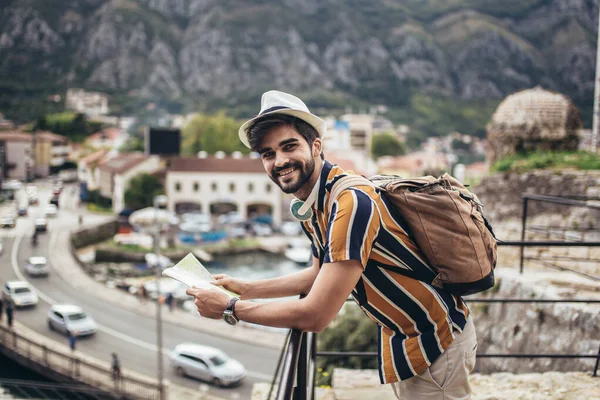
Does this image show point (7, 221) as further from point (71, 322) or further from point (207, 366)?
point (207, 366)

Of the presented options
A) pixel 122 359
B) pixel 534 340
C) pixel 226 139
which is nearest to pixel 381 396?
pixel 534 340

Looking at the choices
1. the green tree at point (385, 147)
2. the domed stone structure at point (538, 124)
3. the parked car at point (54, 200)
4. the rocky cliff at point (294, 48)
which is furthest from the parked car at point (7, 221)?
the rocky cliff at point (294, 48)

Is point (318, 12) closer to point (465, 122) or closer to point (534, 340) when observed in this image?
point (465, 122)

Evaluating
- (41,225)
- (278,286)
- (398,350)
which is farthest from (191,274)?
(41,225)

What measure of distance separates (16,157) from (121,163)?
882 centimetres

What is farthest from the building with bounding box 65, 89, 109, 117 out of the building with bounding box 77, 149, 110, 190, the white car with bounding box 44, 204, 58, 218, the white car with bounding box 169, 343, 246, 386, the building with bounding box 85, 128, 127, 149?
the white car with bounding box 169, 343, 246, 386

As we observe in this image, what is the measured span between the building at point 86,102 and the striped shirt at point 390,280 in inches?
3511

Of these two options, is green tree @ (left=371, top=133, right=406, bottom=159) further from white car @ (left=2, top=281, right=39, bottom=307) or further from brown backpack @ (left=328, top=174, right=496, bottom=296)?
brown backpack @ (left=328, top=174, right=496, bottom=296)

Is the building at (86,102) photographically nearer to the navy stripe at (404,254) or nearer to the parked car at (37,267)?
the parked car at (37,267)

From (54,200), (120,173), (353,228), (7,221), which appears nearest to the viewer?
(353,228)

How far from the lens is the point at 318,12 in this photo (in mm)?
124188

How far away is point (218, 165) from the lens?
39.8m

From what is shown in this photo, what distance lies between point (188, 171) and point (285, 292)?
130 feet

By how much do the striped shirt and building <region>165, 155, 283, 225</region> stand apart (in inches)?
1479
